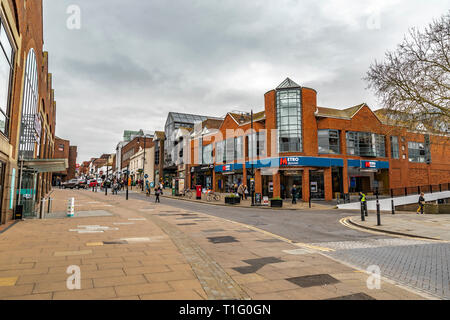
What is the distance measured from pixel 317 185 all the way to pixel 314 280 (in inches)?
1080

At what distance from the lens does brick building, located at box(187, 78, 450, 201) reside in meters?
30.4

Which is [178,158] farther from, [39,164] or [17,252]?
[17,252]

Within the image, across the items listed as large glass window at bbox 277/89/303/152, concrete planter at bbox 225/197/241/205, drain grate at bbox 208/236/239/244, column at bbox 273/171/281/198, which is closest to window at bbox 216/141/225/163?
→ column at bbox 273/171/281/198

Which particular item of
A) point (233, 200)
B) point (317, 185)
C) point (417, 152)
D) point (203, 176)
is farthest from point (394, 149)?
point (203, 176)

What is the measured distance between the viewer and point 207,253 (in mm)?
6703

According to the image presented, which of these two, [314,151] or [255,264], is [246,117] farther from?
[255,264]

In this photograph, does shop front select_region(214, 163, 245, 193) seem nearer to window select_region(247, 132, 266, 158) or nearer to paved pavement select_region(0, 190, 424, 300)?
window select_region(247, 132, 266, 158)

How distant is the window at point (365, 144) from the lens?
106 feet

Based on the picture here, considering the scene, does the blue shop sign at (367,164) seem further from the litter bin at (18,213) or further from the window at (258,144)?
the litter bin at (18,213)

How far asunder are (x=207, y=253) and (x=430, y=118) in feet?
64.2

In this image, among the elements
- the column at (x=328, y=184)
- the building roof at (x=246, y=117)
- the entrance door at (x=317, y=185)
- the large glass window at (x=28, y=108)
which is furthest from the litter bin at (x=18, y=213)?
the column at (x=328, y=184)

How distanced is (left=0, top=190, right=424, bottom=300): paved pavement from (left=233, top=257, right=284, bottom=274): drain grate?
0.02 meters

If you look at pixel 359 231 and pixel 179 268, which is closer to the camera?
pixel 179 268

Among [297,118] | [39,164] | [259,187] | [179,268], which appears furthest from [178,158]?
[179,268]
